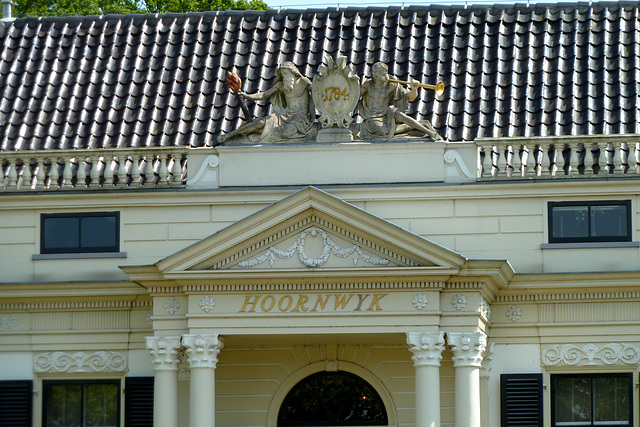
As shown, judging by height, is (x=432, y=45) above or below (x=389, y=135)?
above

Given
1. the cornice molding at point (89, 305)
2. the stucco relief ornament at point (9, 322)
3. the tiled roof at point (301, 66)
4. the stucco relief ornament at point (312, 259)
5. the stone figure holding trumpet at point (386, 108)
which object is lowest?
the stucco relief ornament at point (9, 322)

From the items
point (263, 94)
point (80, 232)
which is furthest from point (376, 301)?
point (80, 232)

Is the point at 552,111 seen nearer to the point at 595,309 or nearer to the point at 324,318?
the point at 595,309

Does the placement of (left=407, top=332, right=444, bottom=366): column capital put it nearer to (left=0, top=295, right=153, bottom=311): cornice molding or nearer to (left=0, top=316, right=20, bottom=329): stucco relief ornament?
(left=0, top=295, right=153, bottom=311): cornice molding

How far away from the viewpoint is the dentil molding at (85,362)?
1225 inches

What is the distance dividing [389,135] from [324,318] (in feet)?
13.7

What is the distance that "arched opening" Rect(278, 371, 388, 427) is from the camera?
1224 inches

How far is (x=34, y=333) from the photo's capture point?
31.3 m

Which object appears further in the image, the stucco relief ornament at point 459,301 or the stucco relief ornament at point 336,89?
the stucco relief ornament at point 336,89

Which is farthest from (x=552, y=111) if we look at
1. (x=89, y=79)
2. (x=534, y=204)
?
(x=89, y=79)

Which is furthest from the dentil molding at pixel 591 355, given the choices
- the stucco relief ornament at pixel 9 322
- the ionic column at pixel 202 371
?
the stucco relief ornament at pixel 9 322

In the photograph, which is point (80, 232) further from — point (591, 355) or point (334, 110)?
point (591, 355)

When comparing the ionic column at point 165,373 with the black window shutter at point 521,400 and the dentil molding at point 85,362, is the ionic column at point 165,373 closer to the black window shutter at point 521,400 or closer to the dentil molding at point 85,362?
the dentil molding at point 85,362

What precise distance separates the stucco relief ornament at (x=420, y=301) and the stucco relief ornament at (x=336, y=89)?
423 centimetres
